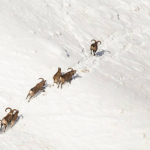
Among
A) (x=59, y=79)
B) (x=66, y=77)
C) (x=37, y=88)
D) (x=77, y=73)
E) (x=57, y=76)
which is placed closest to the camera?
(x=37, y=88)

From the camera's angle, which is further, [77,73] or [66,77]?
[77,73]

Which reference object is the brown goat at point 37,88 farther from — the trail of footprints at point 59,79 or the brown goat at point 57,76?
the brown goat at point 57,76

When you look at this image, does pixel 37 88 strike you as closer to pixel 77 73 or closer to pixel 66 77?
pixel 66 77

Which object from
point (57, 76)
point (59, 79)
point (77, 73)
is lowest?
point (59, 79)

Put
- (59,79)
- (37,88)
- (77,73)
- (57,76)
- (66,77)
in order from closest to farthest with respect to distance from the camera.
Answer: (37,88), (59,79), (66,77), (57,76), (77,73)

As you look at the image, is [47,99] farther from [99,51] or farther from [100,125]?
[99,51]

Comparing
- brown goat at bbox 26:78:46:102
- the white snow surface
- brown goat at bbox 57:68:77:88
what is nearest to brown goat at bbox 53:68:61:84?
brown goat at bbox 57:68:77:88

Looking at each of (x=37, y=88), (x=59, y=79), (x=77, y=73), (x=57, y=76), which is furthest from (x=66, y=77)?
(x=37, y=88)

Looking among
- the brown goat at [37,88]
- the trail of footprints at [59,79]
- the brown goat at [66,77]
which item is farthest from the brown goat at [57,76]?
the brown goat at [37,88]
